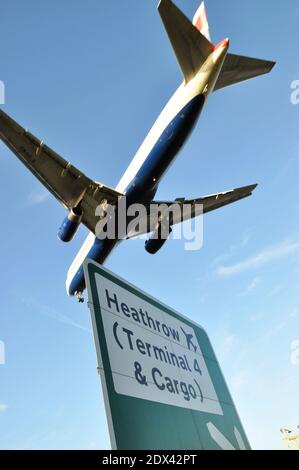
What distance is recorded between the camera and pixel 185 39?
17250 mm

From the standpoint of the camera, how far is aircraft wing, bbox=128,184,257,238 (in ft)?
79.6

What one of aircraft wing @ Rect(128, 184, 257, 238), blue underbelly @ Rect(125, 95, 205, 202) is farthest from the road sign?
aircraft wing @ Rect(128, 184, 257, 238)

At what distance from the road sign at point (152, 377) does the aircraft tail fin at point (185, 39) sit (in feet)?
52.8

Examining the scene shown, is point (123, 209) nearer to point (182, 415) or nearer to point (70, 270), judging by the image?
point (70, 270)

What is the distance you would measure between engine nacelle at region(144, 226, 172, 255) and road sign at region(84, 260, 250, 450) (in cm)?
1903

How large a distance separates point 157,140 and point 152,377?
1765 cm

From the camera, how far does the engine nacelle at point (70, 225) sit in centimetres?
2055

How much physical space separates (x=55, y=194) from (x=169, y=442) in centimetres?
1964

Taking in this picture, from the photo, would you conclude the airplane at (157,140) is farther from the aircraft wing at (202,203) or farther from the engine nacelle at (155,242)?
the aircraft wing at (202,203)

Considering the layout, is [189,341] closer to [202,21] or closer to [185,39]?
[185,39]

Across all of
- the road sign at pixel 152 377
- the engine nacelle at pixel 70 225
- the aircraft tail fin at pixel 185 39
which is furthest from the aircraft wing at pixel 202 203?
the road sign at pixel 152 377

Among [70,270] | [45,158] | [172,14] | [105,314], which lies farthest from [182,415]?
[70,270]

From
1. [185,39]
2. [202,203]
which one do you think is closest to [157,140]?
[185,39]

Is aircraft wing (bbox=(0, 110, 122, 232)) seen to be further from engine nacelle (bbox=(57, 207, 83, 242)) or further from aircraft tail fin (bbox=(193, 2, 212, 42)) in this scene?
aircraft tail fin (bbox=(193, 2, 212, 42))
